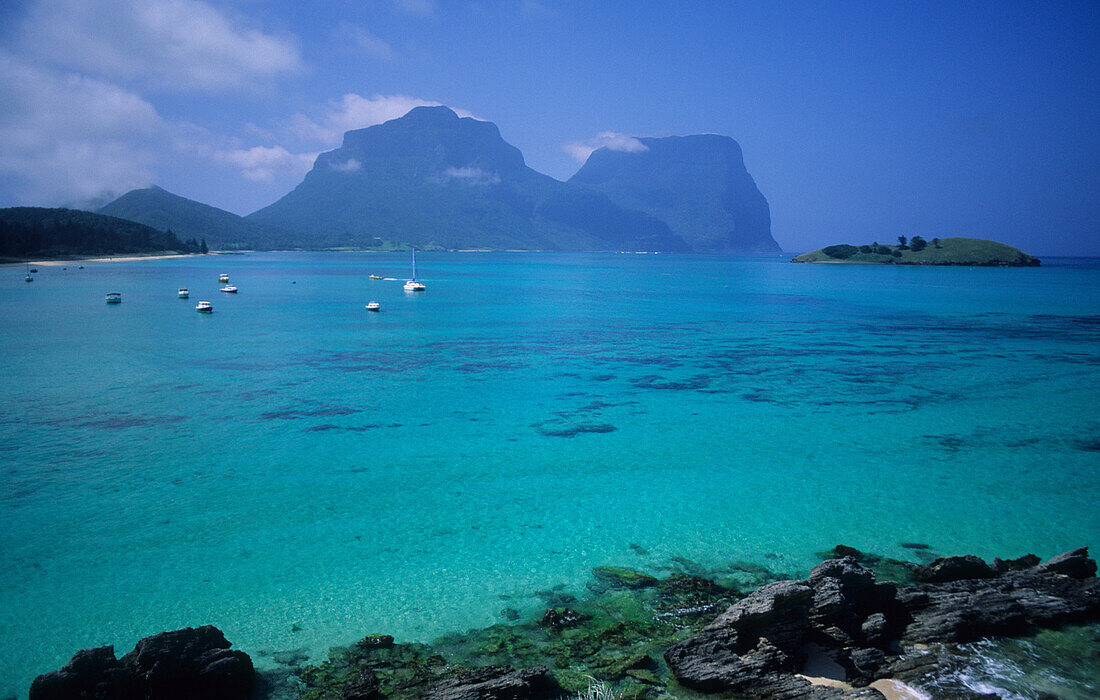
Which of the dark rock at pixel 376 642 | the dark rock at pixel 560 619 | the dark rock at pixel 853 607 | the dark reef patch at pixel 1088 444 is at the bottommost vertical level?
the dark rock at pixel 376 642

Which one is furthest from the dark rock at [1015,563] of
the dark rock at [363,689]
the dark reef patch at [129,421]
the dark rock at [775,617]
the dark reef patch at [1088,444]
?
the dark reef patch at [129,421]

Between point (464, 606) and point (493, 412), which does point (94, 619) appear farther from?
point (493, 412)

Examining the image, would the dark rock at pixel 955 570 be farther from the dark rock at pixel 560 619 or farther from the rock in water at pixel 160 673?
the rock in water at pixel 160 673

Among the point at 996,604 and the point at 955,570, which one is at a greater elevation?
the point at 996,604

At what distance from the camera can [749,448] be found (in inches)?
859

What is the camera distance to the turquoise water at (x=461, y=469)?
12.3 metres

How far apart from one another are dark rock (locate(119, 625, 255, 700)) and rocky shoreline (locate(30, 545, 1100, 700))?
0.02m

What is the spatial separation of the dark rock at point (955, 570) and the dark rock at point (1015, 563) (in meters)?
0.55

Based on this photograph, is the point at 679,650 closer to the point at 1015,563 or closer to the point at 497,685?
the point at 497,685

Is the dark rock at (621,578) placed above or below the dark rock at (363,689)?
below

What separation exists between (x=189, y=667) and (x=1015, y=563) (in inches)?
594

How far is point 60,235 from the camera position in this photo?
165000 mm

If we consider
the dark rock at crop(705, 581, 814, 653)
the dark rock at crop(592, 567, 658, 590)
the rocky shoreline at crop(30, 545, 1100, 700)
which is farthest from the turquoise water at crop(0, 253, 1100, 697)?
the dark rock at crop(705, 581, 814, 653)

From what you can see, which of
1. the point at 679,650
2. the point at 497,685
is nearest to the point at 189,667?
the point at 497,685
